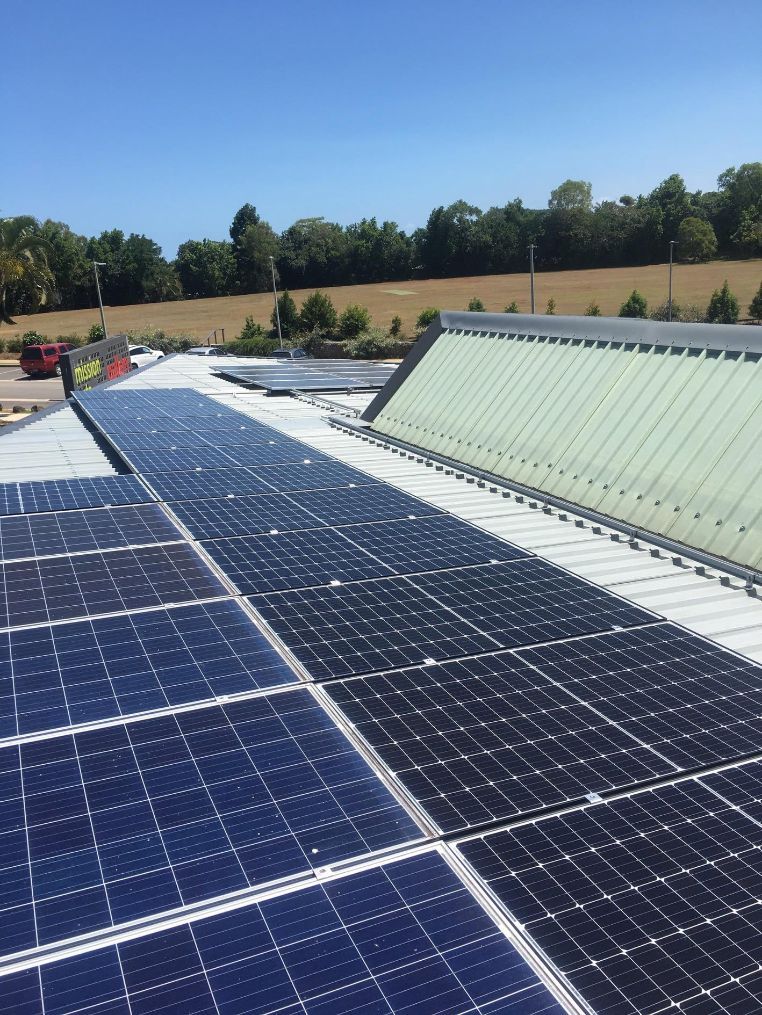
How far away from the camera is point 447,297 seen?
116750 millimetres

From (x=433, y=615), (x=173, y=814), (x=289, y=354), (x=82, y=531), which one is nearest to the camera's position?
(x=173, y=814)

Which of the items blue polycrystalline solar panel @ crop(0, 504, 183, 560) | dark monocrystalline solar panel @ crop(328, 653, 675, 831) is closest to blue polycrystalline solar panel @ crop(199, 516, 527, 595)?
blue polycrystalline solar panel @ crop(0, 504, 183, 560)

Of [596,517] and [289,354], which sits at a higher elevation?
[289,354]

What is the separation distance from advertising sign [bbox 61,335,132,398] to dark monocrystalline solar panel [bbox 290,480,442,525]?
20.9 metres

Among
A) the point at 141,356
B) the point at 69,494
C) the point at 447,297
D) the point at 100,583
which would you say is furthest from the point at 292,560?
the point at 447,297

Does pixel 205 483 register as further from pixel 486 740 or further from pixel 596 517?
pixel 486 740

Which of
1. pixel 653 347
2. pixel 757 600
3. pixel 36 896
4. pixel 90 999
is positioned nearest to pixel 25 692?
pixel 36 896

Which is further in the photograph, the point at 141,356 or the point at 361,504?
the point at 141,356

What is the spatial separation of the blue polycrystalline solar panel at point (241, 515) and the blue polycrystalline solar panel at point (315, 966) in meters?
9.16

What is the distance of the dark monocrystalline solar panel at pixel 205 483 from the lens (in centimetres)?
1734

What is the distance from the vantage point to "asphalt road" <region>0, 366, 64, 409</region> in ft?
191

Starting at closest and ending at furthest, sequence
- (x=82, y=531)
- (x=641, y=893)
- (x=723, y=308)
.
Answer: (x=641, y=893) < (x=82, y=531) < (x=723, y=308)

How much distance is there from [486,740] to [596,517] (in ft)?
25.2

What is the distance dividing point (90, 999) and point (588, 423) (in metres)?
13.8
